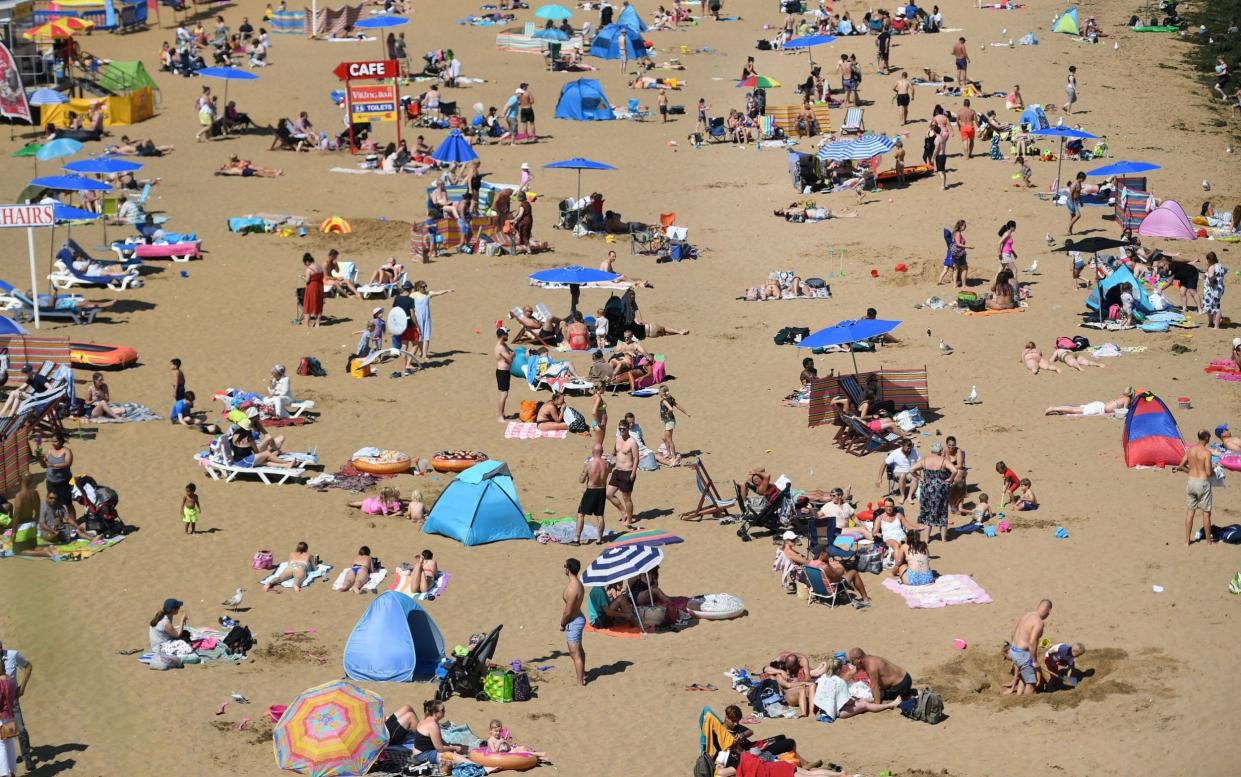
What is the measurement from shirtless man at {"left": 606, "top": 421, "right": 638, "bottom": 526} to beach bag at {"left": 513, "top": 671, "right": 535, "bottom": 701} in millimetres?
4260

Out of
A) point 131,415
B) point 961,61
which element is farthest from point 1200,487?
point 961,61

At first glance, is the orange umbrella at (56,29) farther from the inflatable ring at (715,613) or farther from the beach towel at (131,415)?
the inflatable ring at (715,613)

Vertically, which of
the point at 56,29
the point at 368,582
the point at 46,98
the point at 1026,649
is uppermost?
the point at 56,29

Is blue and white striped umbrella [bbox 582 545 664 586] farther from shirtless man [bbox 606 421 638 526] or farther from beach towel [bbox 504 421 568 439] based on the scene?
beach towel [bbox 504 421 568 439]

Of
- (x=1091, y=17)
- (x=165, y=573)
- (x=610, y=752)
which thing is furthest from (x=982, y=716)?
(x=1091, y=17)

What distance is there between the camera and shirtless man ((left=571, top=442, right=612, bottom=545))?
17578 millimetres

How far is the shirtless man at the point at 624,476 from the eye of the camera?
18188 mm

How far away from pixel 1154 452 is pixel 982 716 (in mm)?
6565

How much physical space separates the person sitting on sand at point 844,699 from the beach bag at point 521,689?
2.43 m

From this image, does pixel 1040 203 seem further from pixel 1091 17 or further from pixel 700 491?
pixel 1091 17

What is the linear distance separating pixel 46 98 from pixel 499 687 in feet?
85.9

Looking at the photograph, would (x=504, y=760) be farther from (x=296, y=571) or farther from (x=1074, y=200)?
(x=1074, y=200)

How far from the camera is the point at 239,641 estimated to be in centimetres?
1491

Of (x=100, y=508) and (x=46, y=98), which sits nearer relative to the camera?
(x=100, y=508)
